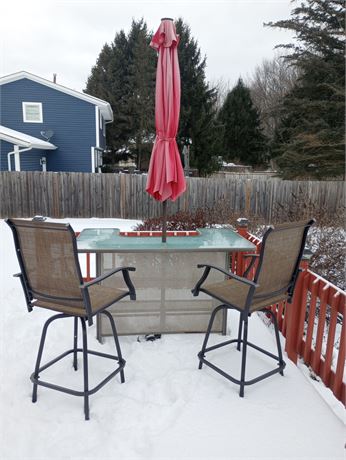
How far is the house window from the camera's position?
1514 cm

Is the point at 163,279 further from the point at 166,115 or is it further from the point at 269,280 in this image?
the point at 166,115

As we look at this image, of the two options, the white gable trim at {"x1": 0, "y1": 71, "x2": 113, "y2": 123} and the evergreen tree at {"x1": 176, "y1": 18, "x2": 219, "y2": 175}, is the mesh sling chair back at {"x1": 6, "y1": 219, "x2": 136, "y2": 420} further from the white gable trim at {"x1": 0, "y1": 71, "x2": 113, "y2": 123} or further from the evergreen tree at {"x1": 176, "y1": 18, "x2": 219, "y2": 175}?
the evergreen tree at {"x1": 176, "y1": 18, "x2": 219, "y2": 175}

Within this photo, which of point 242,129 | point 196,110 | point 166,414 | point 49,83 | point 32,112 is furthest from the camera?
point 242,129

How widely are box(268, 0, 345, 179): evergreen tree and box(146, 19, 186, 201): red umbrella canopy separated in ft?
37.3

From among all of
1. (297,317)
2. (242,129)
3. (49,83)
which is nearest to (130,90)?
(242,129)

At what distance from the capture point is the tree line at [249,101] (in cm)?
1330

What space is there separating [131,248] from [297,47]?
593 inches

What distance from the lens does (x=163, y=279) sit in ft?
9.74

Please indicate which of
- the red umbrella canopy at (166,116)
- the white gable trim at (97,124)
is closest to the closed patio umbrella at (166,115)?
the red umbrella canopy at (166,116)

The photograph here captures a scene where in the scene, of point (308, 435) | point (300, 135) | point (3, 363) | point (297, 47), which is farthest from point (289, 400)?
point (297, 47)

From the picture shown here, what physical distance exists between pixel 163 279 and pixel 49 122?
579 inches

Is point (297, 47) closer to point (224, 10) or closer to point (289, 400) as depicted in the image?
point (224, 10)

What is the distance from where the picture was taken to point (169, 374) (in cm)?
247

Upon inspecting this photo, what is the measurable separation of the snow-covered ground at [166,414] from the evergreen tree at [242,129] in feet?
78.2
